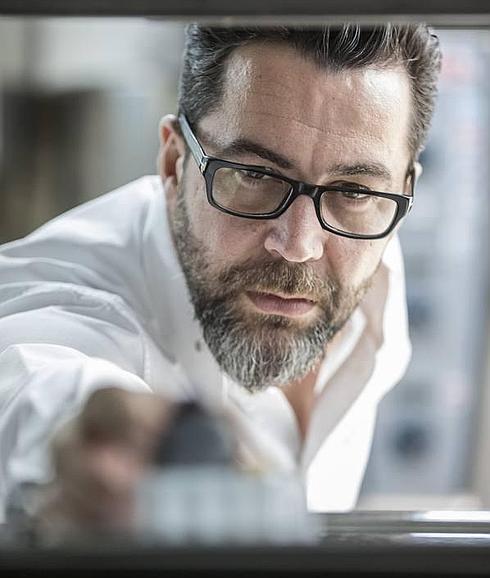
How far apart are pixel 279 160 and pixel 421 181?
4.92 feet

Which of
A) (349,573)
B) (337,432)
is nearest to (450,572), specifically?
(349,573)

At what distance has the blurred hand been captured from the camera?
0.41 metres

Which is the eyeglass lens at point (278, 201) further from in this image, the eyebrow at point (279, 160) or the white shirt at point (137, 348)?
the white shirt at point (137, 348)

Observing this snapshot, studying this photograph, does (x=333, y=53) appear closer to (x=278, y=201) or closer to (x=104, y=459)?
(x=278, y=201)

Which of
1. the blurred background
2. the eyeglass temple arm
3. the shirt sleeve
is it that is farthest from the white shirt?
the blurred background

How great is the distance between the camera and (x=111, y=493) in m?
0.42

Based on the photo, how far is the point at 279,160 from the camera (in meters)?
0.76

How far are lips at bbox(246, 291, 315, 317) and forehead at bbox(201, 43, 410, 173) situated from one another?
15cm

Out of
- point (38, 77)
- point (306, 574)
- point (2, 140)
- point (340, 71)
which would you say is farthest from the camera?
point (38, 77)

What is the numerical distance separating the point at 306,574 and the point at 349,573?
0.02 meters

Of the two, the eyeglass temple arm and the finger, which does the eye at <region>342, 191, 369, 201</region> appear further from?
the finger

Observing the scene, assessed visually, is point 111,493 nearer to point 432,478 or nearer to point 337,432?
point 337,432

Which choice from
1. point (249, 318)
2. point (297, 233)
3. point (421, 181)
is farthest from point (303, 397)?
point (421, 181)

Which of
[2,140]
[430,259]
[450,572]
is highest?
[450,572]
